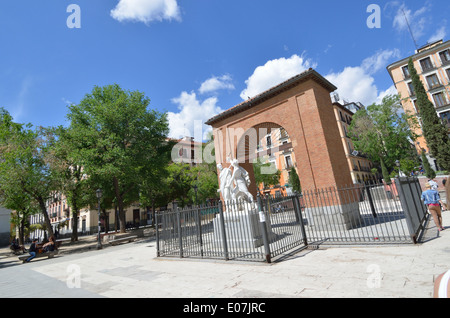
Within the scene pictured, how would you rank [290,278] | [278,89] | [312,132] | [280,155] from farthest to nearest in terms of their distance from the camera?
[280,155], [278,89], [312,132], [290,278]

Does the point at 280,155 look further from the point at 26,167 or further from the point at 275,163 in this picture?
the point at 26,167

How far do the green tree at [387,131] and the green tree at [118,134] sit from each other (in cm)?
3067

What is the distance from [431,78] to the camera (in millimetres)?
33625

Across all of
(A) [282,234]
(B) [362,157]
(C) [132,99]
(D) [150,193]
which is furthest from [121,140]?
(B) [362,157]

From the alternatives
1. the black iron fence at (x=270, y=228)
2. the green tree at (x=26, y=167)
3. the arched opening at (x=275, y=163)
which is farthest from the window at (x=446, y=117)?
the green tree at (x=26, y=167)

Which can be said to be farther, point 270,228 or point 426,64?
point 426,64

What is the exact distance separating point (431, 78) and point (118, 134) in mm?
43908

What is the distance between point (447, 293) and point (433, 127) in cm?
3181

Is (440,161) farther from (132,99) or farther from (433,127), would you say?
(132,99)

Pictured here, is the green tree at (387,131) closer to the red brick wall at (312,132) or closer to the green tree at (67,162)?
the red brick wall at (312,132)

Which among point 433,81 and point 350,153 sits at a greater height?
point 433,81

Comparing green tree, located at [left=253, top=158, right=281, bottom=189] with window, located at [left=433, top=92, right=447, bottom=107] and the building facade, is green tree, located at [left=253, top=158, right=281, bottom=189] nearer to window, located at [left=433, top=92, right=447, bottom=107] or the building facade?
window, located at [left=433, top=92, right=447, bottom=107]

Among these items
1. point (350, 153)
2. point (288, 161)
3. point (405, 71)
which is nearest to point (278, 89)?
point (288, 161)

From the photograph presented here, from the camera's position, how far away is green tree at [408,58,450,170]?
80.1 feet
